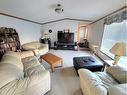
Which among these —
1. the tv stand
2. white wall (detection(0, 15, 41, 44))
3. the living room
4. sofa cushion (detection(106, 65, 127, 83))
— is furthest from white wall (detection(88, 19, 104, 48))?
white wall (detection(0, 15, 41, 44))

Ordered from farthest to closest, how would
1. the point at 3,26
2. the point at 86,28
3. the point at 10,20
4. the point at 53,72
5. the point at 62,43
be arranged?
the point at 86,28
the point at 62,43
the point at 10,20
the point at 3,26
the point at 53,72

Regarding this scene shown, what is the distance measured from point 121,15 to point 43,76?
2901 millimetres

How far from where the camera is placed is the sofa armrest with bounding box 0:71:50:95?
4.93 feet

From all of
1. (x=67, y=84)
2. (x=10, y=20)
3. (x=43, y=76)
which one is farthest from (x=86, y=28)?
(x=43, y=76)

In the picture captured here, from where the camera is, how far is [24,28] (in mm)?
5297

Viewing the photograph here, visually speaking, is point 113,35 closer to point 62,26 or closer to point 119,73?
point 119,73

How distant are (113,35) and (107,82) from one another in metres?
2.59

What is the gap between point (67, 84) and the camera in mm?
2582

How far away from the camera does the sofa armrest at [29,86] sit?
1.50m

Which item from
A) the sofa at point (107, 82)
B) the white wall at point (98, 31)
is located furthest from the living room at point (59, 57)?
the white wall at point (98, 31)

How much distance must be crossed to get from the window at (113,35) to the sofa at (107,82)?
3.83 ft

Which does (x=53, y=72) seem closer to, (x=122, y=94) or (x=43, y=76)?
(x=43, y=76)

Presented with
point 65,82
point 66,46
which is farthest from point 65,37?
point 65,82

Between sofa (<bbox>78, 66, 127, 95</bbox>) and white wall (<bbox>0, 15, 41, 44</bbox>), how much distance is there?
3.84 meters
